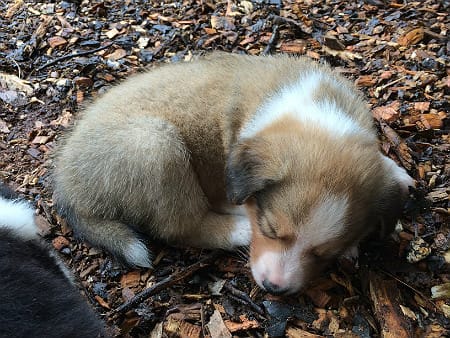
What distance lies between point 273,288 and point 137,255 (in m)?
0.94

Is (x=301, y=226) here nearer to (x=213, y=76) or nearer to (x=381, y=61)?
(x=213, y=76)

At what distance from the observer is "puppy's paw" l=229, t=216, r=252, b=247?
3.84 metres

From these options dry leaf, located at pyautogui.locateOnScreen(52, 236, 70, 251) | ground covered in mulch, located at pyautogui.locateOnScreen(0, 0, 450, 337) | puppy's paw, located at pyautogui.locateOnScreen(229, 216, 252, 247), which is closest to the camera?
ground covered in mulch, located at pyautogui.locateOnScreen(0, 0, 450, 337)

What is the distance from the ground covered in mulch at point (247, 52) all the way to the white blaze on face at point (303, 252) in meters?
0.30

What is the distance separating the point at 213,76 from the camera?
4.05 meters

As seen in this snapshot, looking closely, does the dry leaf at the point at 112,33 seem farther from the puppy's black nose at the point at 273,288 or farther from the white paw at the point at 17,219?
the puppy's black nose at the point at 273,288

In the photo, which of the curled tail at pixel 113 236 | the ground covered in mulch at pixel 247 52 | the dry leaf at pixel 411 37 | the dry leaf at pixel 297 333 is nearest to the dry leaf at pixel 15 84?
the ground covered in mulch at pixel 247 52

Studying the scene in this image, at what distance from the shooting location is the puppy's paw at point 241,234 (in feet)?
12.6

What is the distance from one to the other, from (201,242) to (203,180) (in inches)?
17.3

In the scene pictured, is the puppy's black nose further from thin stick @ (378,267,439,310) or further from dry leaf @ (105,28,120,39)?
dry leaf @ (105,28,120,39)

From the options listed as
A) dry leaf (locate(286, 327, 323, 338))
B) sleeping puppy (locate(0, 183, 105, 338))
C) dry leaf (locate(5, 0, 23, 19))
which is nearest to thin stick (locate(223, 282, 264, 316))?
dry leaf (locate(286, 327, 323, 338))

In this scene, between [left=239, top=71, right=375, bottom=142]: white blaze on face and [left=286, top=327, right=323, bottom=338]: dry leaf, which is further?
[left=239, top=71, right=375, bottom=142]: white blaze on face

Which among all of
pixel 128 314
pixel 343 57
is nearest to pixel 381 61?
pixel 343 57

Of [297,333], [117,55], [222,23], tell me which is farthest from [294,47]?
[297,333]
